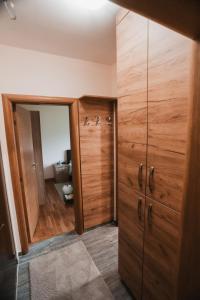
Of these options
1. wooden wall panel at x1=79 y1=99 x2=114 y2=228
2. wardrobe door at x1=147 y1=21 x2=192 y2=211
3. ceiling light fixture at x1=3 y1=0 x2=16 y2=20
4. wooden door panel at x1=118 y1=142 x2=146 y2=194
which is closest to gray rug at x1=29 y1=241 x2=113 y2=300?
wooden wall panel at x1=79 y1=99 x2=114 y2=228

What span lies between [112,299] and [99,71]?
109 inches

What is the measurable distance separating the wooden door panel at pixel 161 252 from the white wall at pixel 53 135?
14.3 feet

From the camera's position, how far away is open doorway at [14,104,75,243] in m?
2.27

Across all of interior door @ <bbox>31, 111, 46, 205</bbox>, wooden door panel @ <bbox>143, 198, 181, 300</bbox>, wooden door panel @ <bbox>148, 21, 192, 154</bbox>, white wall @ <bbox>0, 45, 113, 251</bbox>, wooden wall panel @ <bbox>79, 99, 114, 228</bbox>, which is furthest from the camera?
interior door @ <bbox>31, 111, 46, 205</bbox>

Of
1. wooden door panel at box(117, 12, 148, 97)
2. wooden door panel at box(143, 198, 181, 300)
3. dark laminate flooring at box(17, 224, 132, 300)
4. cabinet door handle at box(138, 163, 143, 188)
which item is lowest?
dark laminate flooring at box(17, 224, 132, 300)

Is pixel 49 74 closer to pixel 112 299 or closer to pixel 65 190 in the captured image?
pixel 65 190

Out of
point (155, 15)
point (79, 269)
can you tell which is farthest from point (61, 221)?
point (155, 15)

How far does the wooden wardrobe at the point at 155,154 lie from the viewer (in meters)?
0.89

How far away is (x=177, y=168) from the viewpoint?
92 cm

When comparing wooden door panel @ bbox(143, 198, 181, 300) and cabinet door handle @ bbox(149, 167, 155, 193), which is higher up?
cabinet door handle @ bbox(149, 167, 155, 193)

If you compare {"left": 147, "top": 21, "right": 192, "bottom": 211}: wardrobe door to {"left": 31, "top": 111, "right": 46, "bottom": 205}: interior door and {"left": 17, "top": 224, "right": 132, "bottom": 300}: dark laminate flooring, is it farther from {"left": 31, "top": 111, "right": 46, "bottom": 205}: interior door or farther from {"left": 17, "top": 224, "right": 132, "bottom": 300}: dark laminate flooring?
{"left": 31, "top": 111, "right": 46, "bottom": 205}: interior door

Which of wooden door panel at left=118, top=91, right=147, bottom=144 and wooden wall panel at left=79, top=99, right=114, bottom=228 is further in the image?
wooden wall panel at left=79, top=99, right=114, bottom=228

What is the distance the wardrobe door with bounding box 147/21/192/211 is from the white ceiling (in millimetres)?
690

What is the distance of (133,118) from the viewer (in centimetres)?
123
